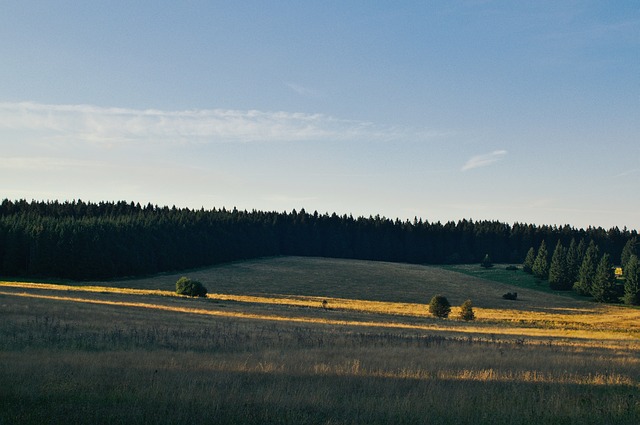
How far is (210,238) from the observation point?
112 metres

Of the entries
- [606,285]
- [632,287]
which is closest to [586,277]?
[606,285]

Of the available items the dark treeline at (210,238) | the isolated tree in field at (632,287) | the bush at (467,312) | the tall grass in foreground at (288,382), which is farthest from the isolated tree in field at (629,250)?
the tall grass in foreground at (288,382)

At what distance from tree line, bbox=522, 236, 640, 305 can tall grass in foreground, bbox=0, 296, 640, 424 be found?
65284 mm

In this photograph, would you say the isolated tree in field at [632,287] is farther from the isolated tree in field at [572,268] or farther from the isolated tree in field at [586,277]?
the isolated tree in field at [572,268]

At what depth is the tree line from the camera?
7738 cm

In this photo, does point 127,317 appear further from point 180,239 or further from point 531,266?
point 531,266

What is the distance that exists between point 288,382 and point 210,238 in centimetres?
10218

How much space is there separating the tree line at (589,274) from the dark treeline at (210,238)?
3320 cm

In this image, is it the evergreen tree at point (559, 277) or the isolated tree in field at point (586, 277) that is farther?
the evergreen tree at point (559, 277)

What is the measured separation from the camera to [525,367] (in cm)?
1584

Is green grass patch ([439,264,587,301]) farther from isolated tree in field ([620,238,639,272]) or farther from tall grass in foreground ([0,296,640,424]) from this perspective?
tall grass in foreground ([0,296,640,424])

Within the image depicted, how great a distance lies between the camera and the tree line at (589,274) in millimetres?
77375

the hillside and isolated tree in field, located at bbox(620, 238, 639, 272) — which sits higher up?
isolated tree in field, located at bbox(620, 238, 639, 272)

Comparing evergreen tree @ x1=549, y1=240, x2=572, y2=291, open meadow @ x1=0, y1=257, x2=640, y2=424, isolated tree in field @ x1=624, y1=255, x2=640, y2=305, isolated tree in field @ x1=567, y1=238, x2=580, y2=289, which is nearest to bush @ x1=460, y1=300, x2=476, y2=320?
open meadow @ x1=0, y1=257, x2=640, y2=424
